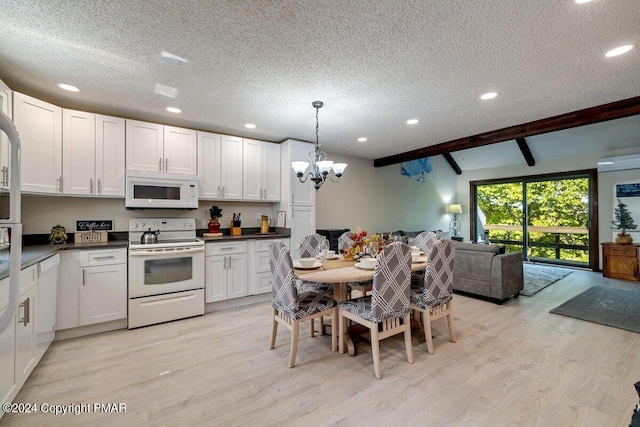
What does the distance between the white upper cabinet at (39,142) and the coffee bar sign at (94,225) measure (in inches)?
20.5

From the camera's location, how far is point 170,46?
2.04 metres

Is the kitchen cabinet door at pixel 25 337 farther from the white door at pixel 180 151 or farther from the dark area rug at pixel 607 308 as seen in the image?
the dark area rug at pixel 607 308

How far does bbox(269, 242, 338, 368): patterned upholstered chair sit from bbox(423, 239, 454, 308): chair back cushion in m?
0.86

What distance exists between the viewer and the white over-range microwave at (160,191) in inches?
130

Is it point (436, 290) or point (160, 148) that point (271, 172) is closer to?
point (160, 148)

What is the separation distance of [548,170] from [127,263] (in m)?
8.64

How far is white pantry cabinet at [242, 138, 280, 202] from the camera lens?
4180 mm

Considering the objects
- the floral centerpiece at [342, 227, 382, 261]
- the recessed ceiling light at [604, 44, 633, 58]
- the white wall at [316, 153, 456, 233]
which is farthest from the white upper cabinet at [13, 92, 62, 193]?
the recessed ceiling light at [604, 44, 633, 58]

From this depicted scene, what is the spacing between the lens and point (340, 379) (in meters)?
2.16

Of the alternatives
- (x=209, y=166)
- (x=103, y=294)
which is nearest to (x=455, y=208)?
(x=209, y=166)

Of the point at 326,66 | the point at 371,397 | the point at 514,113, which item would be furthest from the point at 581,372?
the point at 326,66

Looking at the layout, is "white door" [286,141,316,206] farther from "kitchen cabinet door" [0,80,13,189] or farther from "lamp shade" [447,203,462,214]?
"lamp shade" [447,203,462,214]

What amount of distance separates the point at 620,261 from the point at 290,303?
6.73 metres

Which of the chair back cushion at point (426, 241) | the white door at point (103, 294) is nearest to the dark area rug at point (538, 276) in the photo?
the chair back cushion at point (426, 241)
